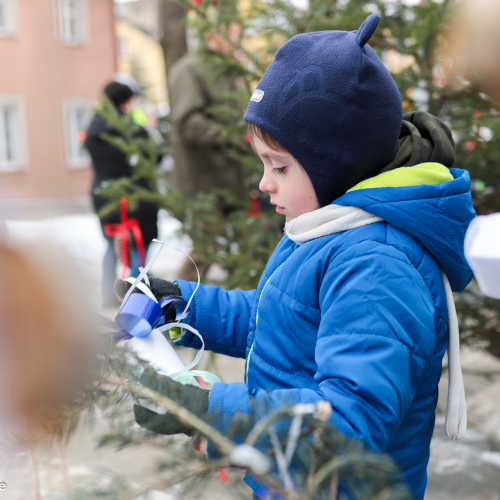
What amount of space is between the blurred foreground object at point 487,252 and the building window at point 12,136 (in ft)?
1.56

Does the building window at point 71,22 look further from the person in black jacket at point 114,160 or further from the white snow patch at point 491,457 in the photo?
the person in black jacket at point 114,160

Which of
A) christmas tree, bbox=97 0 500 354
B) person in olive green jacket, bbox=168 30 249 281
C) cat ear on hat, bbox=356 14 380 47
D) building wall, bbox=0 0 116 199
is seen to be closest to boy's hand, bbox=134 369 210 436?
building wall, bbox=0 0 116 199

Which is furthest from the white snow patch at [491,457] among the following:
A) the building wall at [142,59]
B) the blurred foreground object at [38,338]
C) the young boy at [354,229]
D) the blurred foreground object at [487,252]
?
the building wall at [142,59]

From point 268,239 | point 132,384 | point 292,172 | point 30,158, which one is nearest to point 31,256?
point 30,158

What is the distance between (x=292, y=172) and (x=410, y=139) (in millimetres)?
307

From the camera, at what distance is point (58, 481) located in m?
0.62

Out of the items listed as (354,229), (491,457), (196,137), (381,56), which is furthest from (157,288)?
(196,137)

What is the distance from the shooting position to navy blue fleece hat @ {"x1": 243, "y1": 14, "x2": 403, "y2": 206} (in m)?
1.07

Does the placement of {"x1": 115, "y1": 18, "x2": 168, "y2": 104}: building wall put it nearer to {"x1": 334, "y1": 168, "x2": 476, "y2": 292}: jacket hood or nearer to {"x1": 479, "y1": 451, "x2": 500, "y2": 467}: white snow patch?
{"x1": 479, "y1": 451, "x2": 500, "y2": 467}: white snow patch

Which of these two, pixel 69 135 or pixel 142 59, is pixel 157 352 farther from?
pixel 142 59

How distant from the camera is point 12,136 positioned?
25.1 inches

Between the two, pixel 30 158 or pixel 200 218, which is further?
pixel 200 218

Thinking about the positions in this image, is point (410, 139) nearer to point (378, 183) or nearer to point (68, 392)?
point (378, 183)

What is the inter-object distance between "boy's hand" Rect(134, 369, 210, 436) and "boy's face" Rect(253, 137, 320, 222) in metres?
0.59
